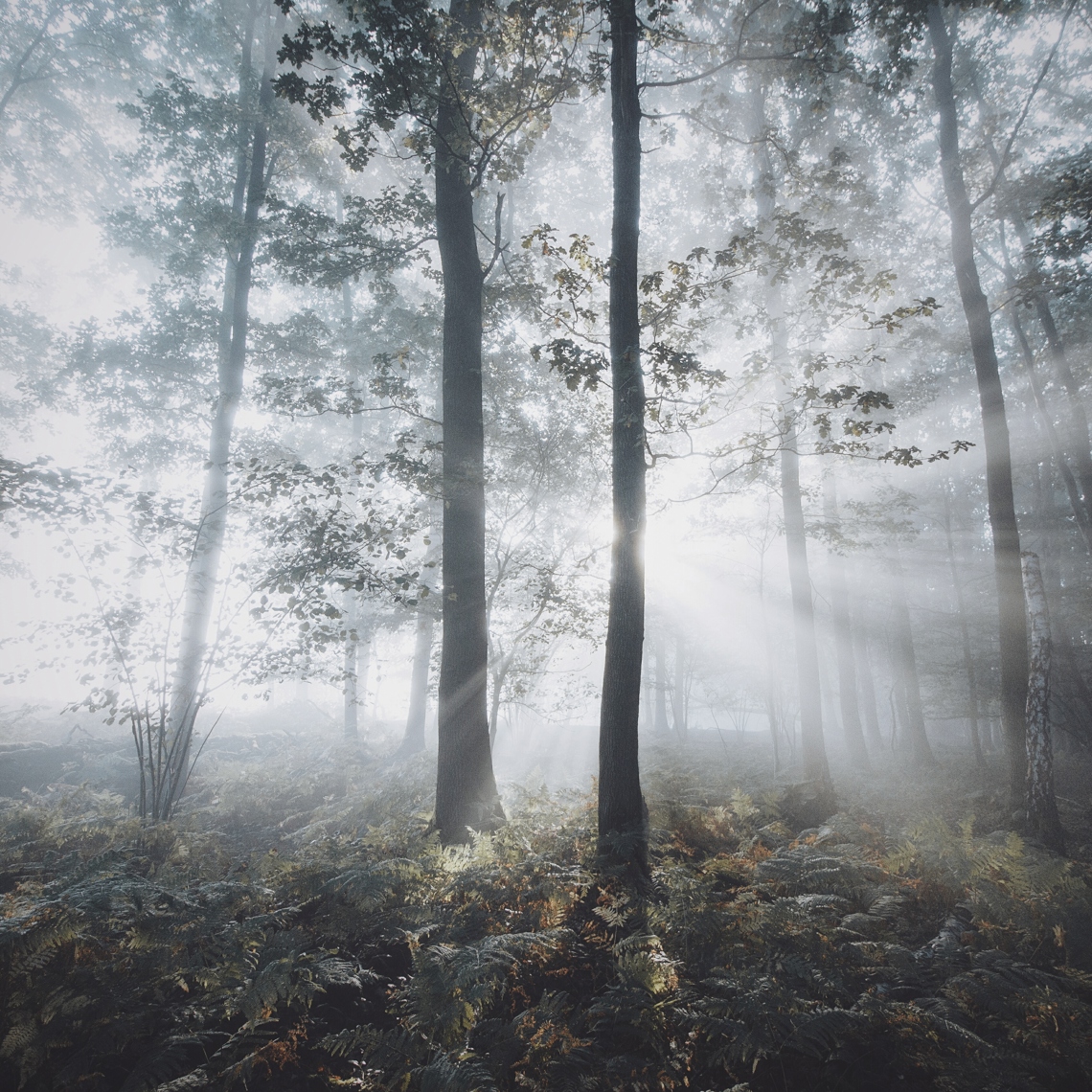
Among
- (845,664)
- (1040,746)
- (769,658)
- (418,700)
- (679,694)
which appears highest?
(769,658)

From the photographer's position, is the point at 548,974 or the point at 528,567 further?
the point at 528,567

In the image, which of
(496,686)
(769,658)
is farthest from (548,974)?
(769,658)

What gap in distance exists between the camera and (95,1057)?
254 cm

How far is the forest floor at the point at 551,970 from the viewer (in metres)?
2.52

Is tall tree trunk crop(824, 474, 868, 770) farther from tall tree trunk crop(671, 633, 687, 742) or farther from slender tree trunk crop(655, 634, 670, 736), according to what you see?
→ tall tree trunk crop(671, 633, 687, 742)

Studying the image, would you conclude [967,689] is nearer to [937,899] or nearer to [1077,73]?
[937,899]

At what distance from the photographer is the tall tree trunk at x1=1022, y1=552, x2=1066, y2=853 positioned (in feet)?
25.0

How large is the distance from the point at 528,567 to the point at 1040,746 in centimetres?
897

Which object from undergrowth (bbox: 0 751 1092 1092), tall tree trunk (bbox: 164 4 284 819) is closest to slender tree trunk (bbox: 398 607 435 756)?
tall tree trunk (bbox: 164 4 284 819)

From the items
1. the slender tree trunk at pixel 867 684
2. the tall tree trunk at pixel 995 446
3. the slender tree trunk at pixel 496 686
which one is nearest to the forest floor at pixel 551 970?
the slender tree trunk at pixel 496 686

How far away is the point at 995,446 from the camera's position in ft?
30.4

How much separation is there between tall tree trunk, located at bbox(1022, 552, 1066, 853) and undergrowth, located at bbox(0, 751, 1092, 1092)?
13.0 feet

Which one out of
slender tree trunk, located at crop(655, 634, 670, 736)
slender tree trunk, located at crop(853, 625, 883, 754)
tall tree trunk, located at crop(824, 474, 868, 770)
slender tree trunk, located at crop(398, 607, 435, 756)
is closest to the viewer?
tall tree trunk, located at crop(824, 474, 868, 770)

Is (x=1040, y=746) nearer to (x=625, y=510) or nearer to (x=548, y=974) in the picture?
(x=625, y=510)
